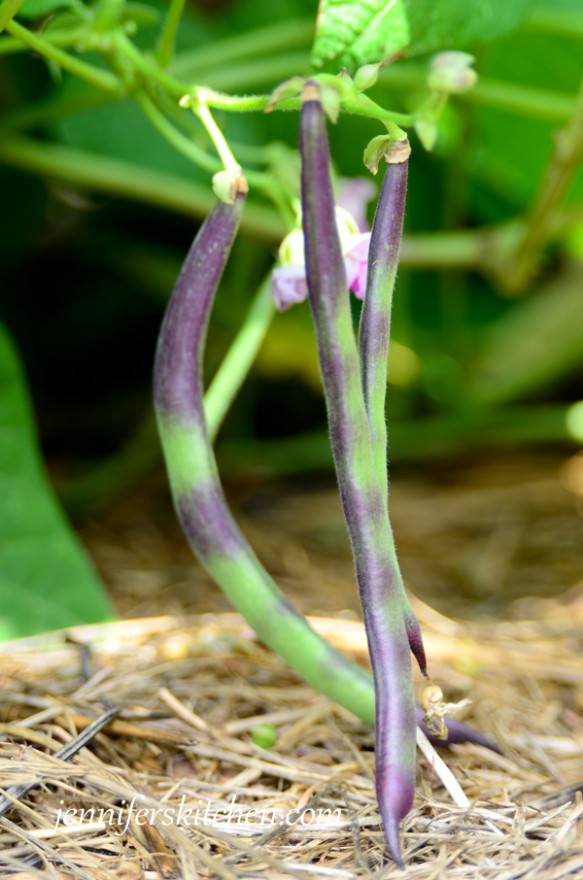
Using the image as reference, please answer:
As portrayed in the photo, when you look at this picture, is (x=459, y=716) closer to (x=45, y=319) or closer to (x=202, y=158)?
(x=202, y=158)

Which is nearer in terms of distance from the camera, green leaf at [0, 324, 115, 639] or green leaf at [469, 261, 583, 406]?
green leaf at [0, 324, 115, 639]

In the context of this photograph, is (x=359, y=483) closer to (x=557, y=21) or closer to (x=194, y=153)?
(x=194, y=153)

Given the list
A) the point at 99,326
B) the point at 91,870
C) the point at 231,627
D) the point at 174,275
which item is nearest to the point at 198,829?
the point at 91,870

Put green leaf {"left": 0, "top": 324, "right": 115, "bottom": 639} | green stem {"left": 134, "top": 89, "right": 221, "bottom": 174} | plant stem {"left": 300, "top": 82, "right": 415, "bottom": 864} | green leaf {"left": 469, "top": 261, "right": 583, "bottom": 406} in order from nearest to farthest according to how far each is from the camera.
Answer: plant stem {"left": 300, "top": 82, "right": 415, "bottom": 864} < green stem {"left": 134, "top": 89, "right": 221, "bottom": 174} < green leaf {"left": 0, "top": 324, "right": 115, "bottom": 639} < green leaf {"left": 469, "top": 261, "right": 583, "bottom": 406}

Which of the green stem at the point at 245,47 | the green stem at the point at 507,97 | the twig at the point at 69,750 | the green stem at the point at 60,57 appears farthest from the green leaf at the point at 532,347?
the twig at the point at 69,750

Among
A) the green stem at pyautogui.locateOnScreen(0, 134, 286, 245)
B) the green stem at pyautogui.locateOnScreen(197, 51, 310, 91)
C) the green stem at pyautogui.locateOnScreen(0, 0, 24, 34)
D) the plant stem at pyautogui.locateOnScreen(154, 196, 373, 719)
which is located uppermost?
the green stem at pyautogui.locateOnScreen(197, 51, 310, 91)

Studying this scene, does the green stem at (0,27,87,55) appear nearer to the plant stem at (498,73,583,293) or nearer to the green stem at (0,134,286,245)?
the green stem at (0,134,286,245)

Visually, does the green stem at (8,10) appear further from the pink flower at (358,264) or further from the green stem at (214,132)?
the pink flower at (358,264)

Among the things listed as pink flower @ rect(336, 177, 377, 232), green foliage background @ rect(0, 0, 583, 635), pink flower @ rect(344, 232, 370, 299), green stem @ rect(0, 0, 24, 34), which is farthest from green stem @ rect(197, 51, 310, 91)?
pink flower @ rect(344, 232, 370, 299)
